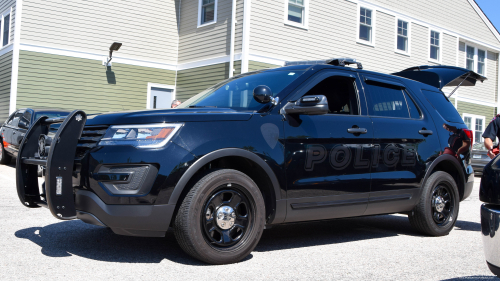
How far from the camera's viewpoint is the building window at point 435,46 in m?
21.4

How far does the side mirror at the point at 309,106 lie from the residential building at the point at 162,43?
10.8 meters

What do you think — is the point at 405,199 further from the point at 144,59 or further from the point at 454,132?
the point at 144,59

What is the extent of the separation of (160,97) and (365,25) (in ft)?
26.4

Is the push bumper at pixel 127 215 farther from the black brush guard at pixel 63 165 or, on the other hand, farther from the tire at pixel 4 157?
the tire at pixel 4 157

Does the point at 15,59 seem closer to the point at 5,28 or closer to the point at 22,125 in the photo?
the point at 5,28

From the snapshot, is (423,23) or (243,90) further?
(423,23)

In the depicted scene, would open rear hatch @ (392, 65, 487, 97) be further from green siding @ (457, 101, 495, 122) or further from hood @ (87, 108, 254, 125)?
green siding @ (457, 101, 495, 122)

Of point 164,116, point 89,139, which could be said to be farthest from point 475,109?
point 89,139

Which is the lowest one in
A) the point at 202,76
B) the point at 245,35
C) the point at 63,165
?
the point at 63,165

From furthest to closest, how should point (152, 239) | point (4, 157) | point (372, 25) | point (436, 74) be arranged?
1. point (372, 25)
2. point (4, 157)
3. point (436, 74)
4. point (152, 239)

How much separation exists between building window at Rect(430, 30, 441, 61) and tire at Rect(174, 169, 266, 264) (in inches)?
758

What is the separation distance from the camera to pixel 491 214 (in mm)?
2629

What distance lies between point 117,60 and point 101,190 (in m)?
13.8

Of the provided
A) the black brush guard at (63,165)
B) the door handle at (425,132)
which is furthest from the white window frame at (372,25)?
the black brush guard at (63,165)
